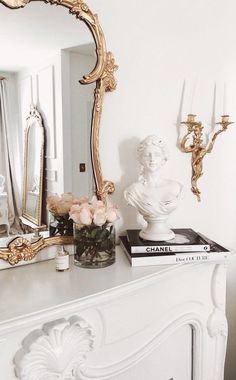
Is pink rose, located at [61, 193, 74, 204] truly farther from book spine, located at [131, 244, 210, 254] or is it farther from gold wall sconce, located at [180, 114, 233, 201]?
gold wall sconce, located at [180, 114, 233, 201]

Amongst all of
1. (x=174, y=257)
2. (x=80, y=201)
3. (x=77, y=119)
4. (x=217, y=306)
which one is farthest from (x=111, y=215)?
(x=217, y=306)

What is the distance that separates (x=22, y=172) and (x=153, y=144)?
18.6 inches

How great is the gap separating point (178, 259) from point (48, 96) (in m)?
0.70

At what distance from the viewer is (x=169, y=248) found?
1.12 meters

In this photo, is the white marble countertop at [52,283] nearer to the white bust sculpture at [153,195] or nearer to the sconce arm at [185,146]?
the white bust sculpture at [153,195]

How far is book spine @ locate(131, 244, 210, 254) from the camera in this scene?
3.61 feet

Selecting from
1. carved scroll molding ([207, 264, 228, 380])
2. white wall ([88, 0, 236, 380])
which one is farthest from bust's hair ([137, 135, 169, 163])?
carved scroll molding ([207, 264, 228, 380])

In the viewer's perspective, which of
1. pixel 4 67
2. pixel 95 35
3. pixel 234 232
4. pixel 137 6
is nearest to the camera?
pixel 4 67

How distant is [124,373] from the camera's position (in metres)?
1.08

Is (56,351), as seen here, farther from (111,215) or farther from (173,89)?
(173,89)

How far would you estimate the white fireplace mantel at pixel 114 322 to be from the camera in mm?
823

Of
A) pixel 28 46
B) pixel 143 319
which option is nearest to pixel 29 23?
pixel 28 46

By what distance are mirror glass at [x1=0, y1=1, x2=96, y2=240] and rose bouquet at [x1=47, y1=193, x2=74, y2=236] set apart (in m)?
0.02

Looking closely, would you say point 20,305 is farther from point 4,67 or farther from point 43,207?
point 4,67
